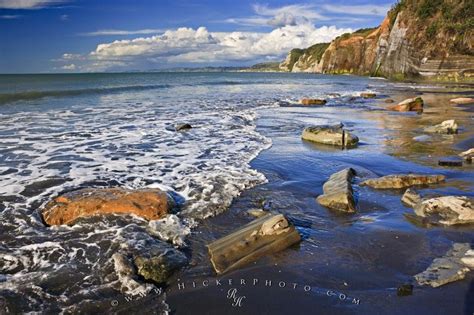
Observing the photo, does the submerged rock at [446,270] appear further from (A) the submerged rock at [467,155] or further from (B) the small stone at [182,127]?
(B) the small stone at [182,127]

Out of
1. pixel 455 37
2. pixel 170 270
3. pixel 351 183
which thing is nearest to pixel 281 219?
pixel 170 270

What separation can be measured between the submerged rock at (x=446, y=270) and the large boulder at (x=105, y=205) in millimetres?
3473

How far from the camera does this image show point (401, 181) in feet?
21.8

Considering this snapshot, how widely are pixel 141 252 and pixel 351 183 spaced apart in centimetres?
407

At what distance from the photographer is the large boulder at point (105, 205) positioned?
531cm

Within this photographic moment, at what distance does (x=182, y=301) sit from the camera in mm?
3527

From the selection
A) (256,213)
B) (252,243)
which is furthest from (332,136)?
(252,243)

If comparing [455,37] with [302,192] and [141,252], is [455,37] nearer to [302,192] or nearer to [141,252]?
[302,192]

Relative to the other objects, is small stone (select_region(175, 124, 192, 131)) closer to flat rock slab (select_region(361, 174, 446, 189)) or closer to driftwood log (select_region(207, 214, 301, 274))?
flat rock slab (select_region(361, 174, 446, 189))

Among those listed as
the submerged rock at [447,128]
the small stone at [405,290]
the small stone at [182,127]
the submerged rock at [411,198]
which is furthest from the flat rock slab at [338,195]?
the small stone at [182,127]

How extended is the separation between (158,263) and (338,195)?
3.07m

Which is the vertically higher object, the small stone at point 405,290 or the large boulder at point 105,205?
the large boulder at point 105,205

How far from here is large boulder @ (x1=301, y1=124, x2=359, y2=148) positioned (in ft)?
35.1

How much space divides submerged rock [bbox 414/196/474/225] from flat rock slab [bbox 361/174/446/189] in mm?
1128
